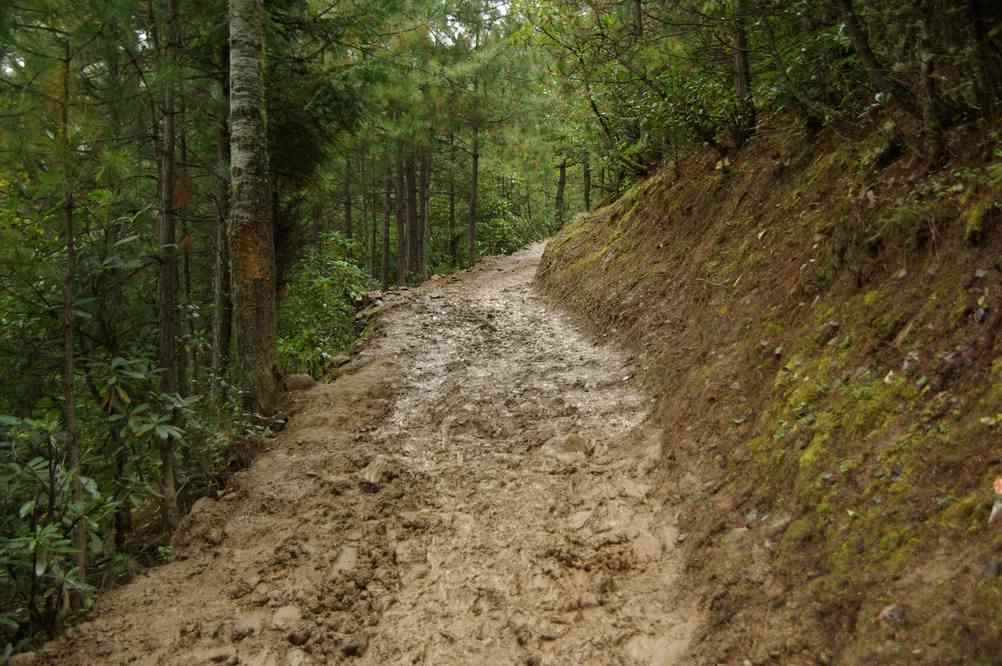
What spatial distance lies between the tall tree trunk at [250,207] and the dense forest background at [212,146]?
21 millimetres

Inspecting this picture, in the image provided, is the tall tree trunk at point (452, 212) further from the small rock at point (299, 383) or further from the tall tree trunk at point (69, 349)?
the tall tree trunk at point (69, 349)

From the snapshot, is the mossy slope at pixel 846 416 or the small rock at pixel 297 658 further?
the small rock at pixel 297 658

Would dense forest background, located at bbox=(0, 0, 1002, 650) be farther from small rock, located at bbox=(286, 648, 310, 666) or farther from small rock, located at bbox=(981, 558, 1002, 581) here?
small rock, located at bbox=(981, 558, 1002, 581)

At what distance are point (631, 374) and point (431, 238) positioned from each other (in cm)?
1911

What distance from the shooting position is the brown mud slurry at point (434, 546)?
328cm

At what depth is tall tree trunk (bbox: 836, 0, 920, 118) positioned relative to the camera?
3.78 meters

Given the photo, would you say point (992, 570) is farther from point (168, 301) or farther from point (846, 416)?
point (168, 301)

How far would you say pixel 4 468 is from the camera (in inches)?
134

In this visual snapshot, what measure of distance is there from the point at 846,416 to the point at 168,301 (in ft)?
17.0

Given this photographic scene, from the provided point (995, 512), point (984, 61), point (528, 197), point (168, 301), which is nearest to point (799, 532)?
point (995, 512)

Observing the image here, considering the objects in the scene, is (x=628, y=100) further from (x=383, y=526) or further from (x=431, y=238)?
(x=431, y=238)

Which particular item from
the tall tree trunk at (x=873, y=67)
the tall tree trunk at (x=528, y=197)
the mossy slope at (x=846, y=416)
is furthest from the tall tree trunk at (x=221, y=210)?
the tall tree trunk at (x=528, y=197)

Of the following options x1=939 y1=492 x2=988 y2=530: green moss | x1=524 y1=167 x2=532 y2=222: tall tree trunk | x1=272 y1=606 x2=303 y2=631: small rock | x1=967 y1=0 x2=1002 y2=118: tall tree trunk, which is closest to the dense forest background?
x1=967 y1=0 x2=1002 y2=118: tall tree trunk

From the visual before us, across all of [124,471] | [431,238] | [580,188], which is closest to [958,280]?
[124,471]
